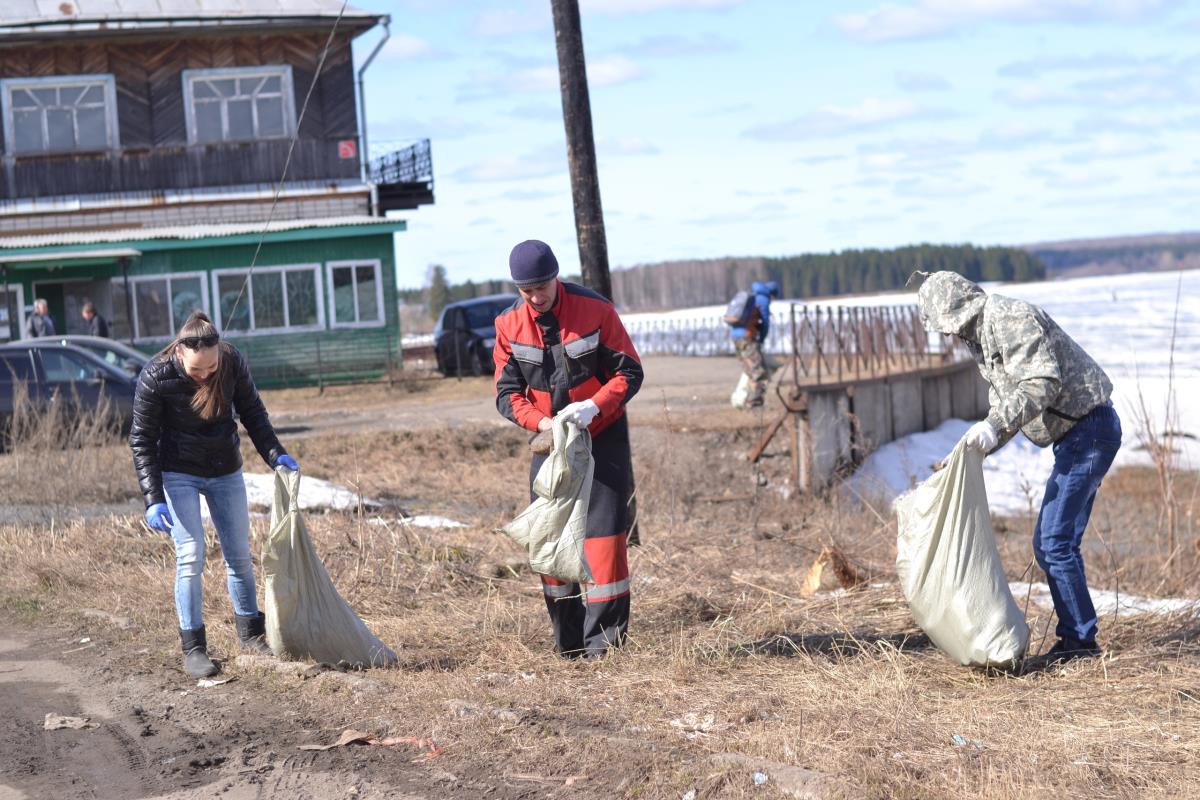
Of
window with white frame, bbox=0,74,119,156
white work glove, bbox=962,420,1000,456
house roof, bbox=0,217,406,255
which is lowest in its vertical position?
white work glove, bbox=962,420,1000,456

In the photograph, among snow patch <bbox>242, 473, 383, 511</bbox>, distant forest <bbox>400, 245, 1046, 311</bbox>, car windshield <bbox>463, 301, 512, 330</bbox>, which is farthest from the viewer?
distant forest <bbox>400, 245, 1046, 311</bbox>

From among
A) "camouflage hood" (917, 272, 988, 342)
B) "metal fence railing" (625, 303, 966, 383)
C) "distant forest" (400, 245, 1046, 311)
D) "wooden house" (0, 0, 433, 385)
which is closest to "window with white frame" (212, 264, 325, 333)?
"wooden house" (0, 0, 433, 385)

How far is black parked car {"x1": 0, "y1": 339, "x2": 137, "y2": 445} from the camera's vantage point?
46.8 ft

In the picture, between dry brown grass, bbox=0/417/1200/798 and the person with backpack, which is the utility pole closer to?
dry brown grass, bbox=0/417/1200/798

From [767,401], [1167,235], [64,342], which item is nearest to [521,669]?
[767,401]

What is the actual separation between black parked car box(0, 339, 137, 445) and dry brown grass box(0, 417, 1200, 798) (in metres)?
5.83

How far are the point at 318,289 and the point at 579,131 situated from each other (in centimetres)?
1771

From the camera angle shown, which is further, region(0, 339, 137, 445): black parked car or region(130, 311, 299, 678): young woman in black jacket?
region(0, 339, 137, 445): black parked car

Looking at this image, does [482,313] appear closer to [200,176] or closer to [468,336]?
[468,336]

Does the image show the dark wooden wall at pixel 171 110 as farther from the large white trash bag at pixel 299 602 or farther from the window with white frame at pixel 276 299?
the large white trash bag at pixel 299 602

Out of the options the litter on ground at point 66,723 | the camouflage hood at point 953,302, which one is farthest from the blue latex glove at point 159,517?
the camouflage hood at point 953,302

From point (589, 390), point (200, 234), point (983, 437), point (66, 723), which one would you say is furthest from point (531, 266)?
point (200, 234)

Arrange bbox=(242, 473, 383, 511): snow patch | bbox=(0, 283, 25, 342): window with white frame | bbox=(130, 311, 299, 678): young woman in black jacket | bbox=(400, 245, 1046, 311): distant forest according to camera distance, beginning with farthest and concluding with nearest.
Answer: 1. bbox=(400, 245, 1046, 311): distant forest
2. bbox=(0, 283, 25, 342): window with white frame
3. bbox=(242, 473, 383, 511): snow patch
4. bbox=(130, 311, 299, 678): young woman in black jacket

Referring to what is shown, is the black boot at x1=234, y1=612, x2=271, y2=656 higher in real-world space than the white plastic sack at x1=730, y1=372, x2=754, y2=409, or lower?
lower
